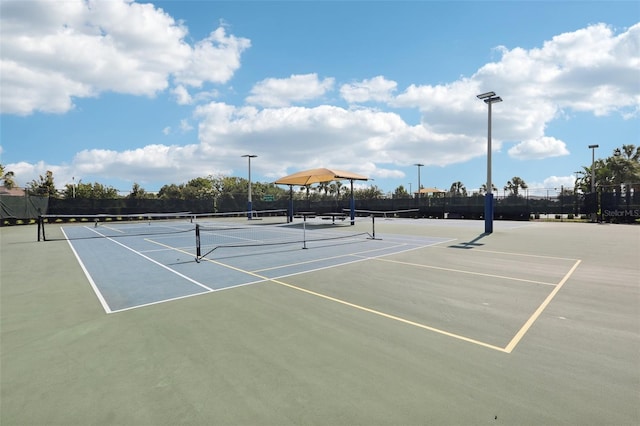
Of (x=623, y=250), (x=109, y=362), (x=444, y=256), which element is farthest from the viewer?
(x=623, y=250)

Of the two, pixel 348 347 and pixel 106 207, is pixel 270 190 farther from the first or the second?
pixel 348 347

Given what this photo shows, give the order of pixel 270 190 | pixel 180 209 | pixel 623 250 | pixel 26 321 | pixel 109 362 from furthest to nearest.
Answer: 1. pixel 270 190
2. pixel 180 209
3. pixel 623 250
4. pixel 26 321
5. pixel 109 362

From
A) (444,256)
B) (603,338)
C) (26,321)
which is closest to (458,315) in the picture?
(603,338)

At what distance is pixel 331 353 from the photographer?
420 centimetres

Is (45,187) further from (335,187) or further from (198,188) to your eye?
(335,187)

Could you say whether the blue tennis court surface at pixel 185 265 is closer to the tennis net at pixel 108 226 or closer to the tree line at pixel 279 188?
the tennis net at pixel 108 226

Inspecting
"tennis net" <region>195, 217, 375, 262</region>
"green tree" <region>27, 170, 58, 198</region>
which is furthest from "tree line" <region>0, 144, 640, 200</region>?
"tennis net" <region>195, 217, 375, 262</region>

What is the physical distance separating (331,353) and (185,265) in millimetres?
7595

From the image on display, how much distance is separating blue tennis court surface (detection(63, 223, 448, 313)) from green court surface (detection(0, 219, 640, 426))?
0.29 m

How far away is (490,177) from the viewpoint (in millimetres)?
19516

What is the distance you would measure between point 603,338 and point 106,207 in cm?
4349

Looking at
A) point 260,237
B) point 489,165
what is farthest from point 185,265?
point 489,165

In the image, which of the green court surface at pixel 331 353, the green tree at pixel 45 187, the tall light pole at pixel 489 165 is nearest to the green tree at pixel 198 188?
the green tree at pixel 45 187

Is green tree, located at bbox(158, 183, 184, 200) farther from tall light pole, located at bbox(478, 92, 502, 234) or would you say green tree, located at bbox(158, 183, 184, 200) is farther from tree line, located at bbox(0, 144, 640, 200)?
tall light pole, located at bbox(478, 92, 502, 234)
